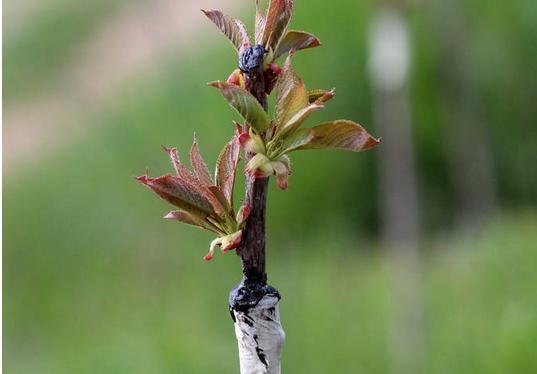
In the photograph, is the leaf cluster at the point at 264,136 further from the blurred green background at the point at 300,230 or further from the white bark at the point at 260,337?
the blurred green background at the point at 300,230

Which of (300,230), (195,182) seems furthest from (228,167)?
(300,230)

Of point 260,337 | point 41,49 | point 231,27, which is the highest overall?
point 41,49

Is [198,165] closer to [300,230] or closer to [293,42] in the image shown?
[293,42]

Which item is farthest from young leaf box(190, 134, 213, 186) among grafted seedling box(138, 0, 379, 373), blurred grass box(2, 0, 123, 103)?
blurred grass box(2, 0, 123, 103)

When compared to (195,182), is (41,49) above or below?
above

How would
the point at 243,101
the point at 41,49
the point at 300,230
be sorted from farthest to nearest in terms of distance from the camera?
the point at 41,49, the point at 300,230, the point at 243,101

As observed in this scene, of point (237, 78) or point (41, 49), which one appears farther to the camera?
point (41, 49)

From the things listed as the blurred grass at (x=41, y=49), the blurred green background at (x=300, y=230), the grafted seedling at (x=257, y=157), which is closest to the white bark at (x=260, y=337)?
the grafted seedling at (x=257, y=157)

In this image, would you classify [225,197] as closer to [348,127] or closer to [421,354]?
[348,127]
